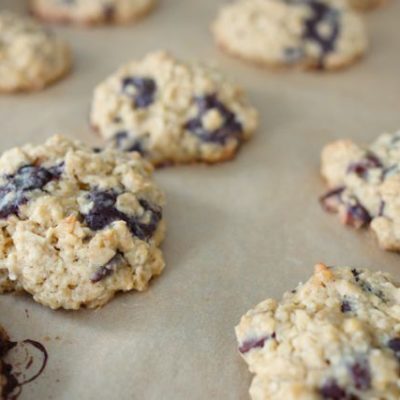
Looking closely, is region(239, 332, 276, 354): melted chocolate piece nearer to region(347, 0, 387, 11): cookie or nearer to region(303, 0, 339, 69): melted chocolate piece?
region(303, 0, 339, 69): melted chocolate piece

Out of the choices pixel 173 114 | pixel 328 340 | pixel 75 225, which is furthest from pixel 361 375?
pixel 173 114

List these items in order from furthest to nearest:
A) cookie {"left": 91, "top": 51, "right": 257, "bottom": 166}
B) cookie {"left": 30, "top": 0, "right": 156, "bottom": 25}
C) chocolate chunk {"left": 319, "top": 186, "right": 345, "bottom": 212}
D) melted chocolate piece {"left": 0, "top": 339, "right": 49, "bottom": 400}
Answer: cookie {"left": 30, "top": 0, "right": 156, "bottom": 25} < cookie {"left": 91, "top": 51, "right": 257, "bottom": 166} < chocolate chunk {"left": 319, "top": 186, "right": 345, "bottom": 212} < melted chocolate piece {"left": 0, "top": 339, "right": 49, "bottom": 400}

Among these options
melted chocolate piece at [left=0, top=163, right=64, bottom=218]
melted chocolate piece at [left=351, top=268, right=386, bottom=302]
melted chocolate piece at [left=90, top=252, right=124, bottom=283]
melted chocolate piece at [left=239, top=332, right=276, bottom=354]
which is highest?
melted chocolate piece at [left=0, top=163, right=64, bottom=218]

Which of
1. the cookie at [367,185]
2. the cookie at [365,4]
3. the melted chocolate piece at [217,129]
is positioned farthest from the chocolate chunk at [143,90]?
the cookie at [365,4]

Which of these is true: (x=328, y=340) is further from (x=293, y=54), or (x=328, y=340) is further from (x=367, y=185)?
(x=293, y=54)

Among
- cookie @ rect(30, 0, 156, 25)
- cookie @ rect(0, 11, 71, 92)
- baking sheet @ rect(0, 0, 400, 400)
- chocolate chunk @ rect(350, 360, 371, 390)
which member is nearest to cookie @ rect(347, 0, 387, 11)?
baking sheet @ rect(0, 0, 400, 400)

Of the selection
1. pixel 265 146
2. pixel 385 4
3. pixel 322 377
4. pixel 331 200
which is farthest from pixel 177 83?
pixel 385 4
